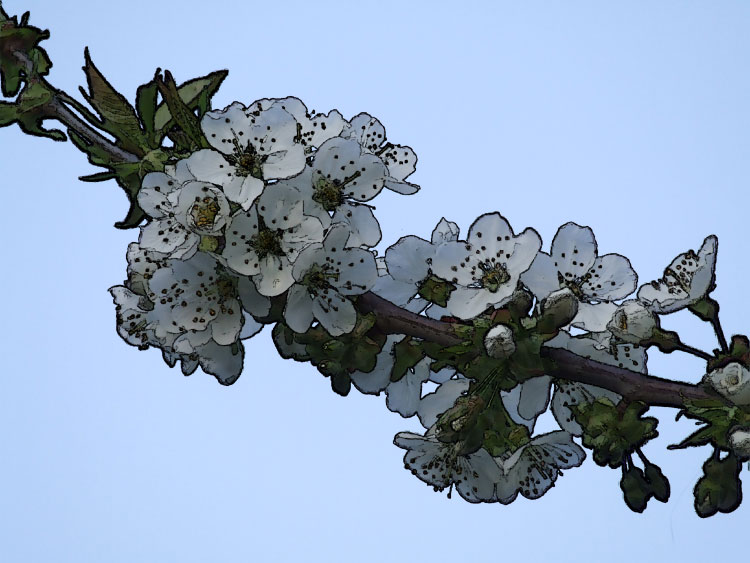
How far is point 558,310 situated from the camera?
1949 millimetres

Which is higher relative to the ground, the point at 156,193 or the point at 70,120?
the point at 70,120

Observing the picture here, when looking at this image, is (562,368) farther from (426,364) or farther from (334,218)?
(334,218)

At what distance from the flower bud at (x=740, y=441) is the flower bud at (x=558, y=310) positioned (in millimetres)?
362

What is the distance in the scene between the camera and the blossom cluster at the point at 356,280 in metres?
1.96

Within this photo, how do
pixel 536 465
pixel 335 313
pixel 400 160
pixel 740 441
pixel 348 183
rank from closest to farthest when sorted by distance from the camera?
pixel 740 441
pixel 335 313
pixel 348 183
pixel 536 465
pixel 400 160

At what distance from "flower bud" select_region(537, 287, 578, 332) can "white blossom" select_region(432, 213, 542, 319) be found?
0.08 m

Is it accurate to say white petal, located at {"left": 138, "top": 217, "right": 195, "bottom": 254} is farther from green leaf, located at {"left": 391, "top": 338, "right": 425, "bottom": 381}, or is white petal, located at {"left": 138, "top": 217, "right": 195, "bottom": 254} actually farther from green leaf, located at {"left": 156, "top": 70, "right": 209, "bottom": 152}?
green leaf, located at {"left": 391, "top": 338, "right": 425, "bottom": 381}

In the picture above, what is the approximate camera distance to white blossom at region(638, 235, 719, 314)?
6.97 feet

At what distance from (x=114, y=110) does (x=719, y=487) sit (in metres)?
1.42

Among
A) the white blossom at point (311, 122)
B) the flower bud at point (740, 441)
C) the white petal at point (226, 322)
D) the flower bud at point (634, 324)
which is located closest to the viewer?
the flower bud at point (740, 441)

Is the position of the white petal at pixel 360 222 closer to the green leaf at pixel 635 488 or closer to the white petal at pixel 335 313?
the white petal at pixel 335 313

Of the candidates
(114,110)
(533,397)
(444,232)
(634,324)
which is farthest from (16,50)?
(634,324)

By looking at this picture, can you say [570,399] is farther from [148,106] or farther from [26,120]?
[26,120]

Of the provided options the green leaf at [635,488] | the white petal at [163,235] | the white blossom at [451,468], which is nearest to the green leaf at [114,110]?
the white petal at [163,235]
